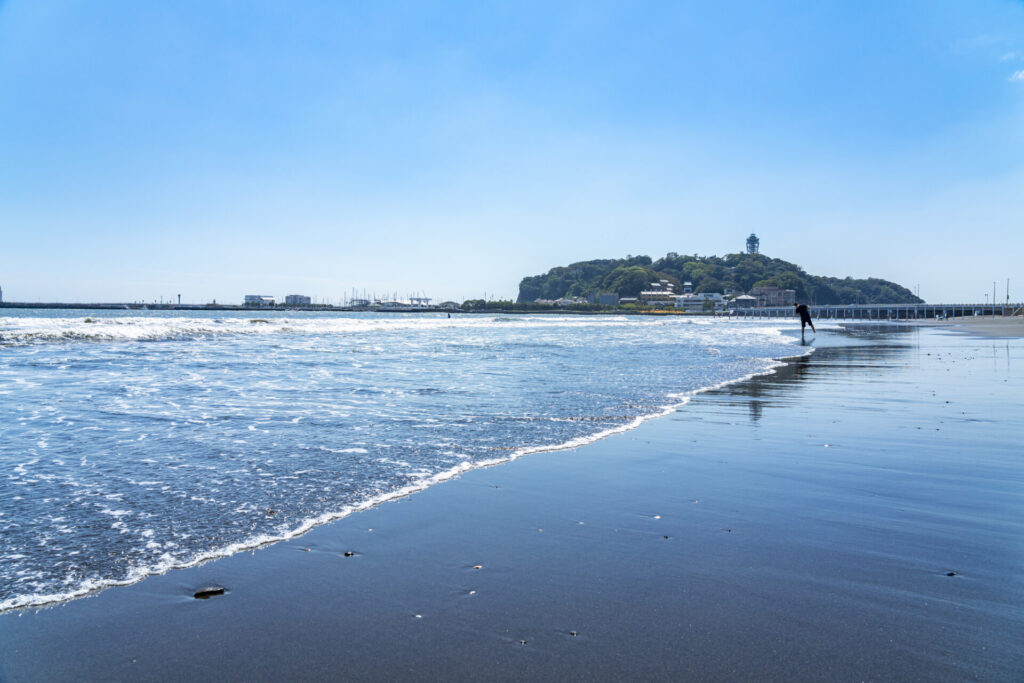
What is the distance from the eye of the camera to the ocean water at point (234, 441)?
356 centimetres

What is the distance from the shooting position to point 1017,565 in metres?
3.19

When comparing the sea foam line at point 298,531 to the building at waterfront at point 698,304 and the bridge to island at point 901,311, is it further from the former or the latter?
the building at waterfront at point 698,304

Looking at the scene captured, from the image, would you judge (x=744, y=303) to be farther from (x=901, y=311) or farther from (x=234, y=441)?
(x=234, y=441)

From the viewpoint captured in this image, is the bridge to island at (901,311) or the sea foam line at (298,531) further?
the bridge to island at (901,311)

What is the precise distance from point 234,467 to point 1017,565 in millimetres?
5447

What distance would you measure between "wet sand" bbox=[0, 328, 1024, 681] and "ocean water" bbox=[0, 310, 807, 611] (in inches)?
18.4

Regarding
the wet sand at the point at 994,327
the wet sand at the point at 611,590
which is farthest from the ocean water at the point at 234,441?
the wet sand at the point at 994,327

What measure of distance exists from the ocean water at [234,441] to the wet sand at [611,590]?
1.53ft

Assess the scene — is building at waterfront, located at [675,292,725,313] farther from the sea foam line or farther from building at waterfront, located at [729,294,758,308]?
the sea foam line

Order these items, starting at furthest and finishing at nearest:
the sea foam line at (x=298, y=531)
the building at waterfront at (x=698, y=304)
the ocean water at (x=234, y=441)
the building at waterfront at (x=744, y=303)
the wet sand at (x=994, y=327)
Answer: the building at waterfront at (x=698, y=304), the building at waterfront at (x=744, y=303), the wet sand at (x=994, y=327), the ocean water at (x=234, y=441), the sea foam line at (x=298, y=531)

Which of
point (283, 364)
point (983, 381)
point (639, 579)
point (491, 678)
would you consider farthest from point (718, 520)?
point (283, 364)

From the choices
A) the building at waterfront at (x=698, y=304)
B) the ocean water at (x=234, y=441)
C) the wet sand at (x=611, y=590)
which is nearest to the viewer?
the wet sand at (x=611, y=590)

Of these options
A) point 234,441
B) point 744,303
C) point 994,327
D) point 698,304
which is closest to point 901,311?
point 744,303

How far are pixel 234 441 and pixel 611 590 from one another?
186 inches
